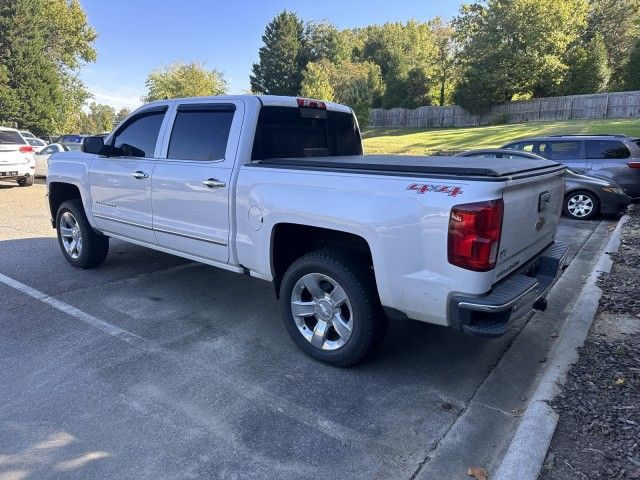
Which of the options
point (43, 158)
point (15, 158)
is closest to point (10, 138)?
point (15, 158)

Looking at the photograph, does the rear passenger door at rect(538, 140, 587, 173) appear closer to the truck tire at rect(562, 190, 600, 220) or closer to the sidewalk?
the truck tire at rect(562, 190, 600, 220)

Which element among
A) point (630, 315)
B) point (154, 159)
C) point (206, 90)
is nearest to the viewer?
point (630, 315)

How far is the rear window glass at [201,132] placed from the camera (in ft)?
13.6

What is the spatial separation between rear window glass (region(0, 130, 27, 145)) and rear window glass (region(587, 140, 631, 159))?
609 inches

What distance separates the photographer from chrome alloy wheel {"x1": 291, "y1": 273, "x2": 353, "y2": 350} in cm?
351

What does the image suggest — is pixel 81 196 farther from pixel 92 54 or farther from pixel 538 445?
pixel 92 54

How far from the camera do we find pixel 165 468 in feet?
8.34

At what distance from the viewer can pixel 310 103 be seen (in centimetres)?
461

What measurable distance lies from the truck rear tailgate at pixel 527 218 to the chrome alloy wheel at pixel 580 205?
695 centimetres

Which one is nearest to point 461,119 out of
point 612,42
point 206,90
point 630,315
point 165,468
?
point 612,42

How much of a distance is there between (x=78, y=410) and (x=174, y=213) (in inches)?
76.7

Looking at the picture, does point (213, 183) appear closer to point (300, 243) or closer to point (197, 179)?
point (197, 179)

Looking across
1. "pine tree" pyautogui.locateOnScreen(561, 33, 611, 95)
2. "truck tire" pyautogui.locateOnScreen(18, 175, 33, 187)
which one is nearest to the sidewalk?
"truck tire" pyautogui.locateOnScreen(18, 175, 33, 187)

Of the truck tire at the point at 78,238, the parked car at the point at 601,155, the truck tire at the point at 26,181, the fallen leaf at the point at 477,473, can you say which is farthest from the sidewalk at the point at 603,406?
the truck tire at the point at 26,181
